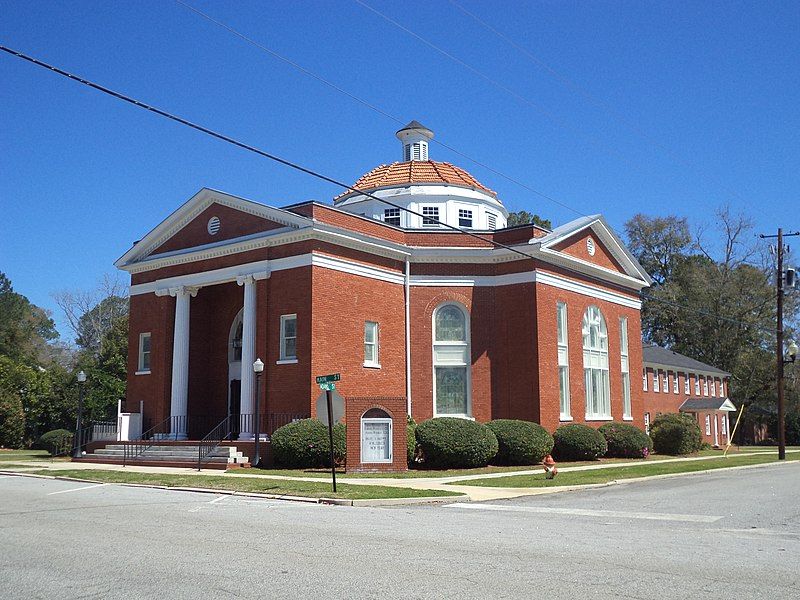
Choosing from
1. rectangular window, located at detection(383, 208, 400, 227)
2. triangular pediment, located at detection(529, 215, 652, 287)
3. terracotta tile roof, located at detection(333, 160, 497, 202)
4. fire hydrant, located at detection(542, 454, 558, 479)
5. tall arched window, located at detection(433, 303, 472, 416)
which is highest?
terracotta tile roof, located at detection(333, 160, 497, 202)

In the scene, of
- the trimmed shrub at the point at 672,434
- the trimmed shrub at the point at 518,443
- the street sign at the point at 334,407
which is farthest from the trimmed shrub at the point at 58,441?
the trimmed shrub at the point at 672,434

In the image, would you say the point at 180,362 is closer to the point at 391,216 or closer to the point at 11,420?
the point at 391,216

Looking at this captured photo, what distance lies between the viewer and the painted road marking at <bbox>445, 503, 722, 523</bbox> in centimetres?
1551

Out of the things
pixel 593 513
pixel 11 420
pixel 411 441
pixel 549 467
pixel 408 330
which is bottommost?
pixel 593 513

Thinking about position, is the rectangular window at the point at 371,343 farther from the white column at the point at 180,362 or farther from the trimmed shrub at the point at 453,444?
the white column at the point at 180,362

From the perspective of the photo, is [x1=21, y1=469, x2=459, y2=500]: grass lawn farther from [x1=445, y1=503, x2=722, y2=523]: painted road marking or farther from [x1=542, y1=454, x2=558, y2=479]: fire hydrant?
[x1=542, y1=454, x2=558, y2=479]: fire hydrant

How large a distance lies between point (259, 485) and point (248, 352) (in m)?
10.7

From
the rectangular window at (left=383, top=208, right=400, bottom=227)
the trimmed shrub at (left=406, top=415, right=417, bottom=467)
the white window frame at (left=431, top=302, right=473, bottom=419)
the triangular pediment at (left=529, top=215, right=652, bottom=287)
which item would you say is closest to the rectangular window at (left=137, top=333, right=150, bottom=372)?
the rectangular window at (left=383, top=208, right=400, bottom=227)

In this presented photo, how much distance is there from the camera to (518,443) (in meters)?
30.0

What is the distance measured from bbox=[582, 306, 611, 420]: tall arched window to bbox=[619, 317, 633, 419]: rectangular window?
2.01 metres

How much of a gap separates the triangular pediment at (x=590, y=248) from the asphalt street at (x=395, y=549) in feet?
58.6

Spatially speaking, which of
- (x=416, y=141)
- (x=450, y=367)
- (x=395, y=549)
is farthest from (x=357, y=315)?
(x=395, y=549)

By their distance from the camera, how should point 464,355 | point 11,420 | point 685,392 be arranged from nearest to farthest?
point 464,355, point 11,420, point 685,392

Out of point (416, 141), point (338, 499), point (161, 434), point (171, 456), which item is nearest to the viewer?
point (338, 499)
